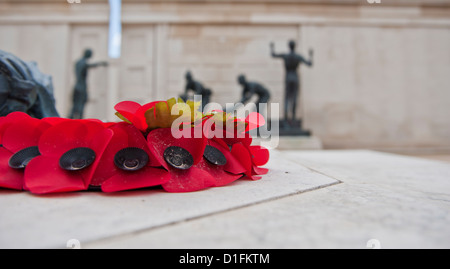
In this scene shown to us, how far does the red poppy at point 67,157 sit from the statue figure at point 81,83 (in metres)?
4.75

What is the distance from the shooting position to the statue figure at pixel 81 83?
15.8 ft

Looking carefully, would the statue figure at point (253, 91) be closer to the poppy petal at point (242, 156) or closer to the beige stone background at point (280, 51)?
the beige stone background at point (280, 51)

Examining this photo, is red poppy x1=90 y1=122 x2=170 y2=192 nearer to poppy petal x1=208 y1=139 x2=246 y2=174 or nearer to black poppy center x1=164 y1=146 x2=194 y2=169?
black poppy center x1=164 y1=146 x2=194 y2=169

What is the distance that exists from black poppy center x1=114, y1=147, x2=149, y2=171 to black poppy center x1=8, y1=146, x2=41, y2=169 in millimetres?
217

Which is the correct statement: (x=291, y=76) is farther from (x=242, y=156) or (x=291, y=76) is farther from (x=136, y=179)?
(x=136, y=179)

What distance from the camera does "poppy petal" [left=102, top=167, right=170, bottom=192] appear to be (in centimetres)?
54

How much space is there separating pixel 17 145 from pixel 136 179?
35 centimetres

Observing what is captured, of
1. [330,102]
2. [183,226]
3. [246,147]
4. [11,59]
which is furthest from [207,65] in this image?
[183,226]

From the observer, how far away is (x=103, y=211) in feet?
1.44

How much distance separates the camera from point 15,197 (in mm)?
521

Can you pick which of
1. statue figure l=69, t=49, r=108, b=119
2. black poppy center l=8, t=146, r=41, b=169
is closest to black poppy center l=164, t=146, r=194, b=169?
black poppy center l=8, t=146, r=41, b=169

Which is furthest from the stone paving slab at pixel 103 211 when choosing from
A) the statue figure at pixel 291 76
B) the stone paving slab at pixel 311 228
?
the statue figure at pixel 291 76

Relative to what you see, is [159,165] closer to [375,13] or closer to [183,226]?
[183,226]
